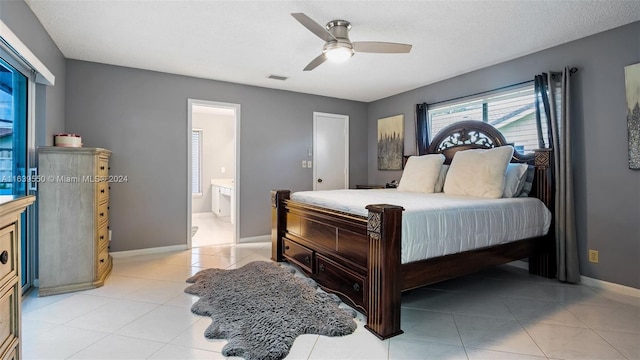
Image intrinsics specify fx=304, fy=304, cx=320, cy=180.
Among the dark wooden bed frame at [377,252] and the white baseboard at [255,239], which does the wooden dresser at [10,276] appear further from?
the white baseboard at [255,239]

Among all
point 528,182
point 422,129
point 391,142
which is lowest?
point 528,182

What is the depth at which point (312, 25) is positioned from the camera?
219 cm

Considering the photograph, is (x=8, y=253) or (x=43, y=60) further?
(x=43, y=60)

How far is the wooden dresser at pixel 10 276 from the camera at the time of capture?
1013mm

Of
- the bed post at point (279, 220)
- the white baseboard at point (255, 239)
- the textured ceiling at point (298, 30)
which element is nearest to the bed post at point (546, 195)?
the textured ceiling at point (298, 30)

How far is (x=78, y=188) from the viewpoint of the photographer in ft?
8.95

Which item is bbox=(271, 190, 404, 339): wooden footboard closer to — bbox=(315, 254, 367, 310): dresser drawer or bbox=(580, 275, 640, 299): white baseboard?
bbox=(315, 254, 367, 310): dresser drawer

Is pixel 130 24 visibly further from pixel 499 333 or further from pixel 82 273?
pixel 499 333

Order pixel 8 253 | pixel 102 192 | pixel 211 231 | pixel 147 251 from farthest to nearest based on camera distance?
pixel 211 231 → pixel 147 251 → pixel 102 192 → pixel 8 253

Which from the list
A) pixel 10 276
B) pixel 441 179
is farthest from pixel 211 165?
pixel 10 276

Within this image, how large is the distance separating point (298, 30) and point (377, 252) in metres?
2.07

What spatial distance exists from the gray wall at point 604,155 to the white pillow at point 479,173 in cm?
68

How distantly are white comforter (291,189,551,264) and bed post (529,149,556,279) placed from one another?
93 millimetres

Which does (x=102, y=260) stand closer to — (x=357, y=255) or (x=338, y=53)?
(x=357, y=255)
